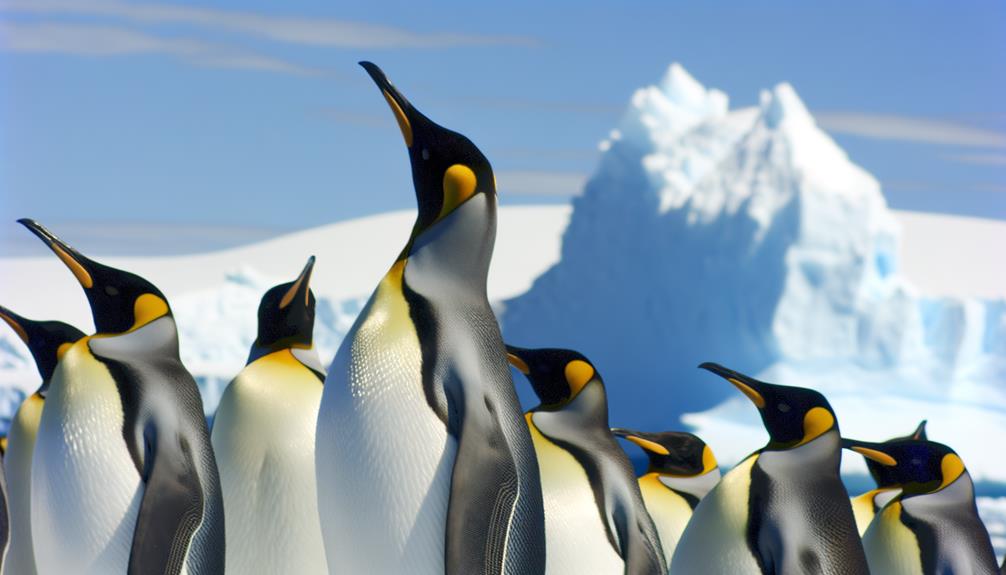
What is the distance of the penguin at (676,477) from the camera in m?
2.85

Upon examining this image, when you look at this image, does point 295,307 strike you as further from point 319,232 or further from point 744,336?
point 319,232

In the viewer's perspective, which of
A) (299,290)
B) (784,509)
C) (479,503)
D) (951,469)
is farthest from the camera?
(299,290)

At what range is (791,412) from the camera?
212 centimetres

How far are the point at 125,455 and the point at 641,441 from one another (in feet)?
3.83

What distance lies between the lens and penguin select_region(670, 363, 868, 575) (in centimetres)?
200

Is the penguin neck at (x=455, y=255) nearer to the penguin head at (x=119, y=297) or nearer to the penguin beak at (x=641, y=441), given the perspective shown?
the penguin head at (x=119, y=297)

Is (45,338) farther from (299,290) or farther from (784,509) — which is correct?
(784,509)

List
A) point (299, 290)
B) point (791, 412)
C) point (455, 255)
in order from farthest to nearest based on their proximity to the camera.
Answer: point (299, 290) < point (791, 412) < point (455, 255)

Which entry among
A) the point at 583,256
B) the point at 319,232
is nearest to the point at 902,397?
the point at 583,256

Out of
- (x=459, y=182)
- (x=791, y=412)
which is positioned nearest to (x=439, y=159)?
(x=459, y=182)

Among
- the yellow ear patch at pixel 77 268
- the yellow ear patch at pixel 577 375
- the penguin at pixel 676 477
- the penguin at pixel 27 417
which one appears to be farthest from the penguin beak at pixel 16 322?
the penguin at pixel 676 477

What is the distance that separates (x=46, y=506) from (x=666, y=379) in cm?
962

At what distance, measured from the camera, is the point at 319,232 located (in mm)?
33062

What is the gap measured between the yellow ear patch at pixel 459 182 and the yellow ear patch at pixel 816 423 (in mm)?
679
